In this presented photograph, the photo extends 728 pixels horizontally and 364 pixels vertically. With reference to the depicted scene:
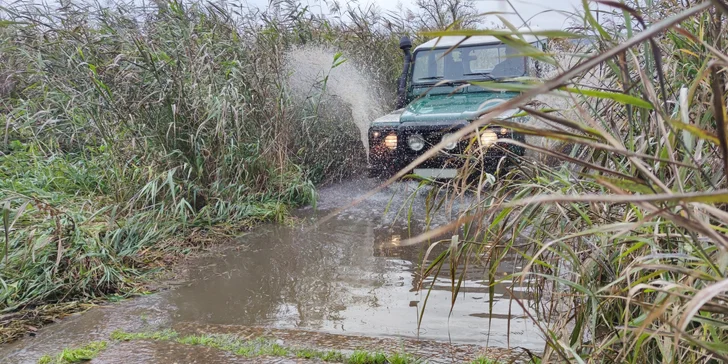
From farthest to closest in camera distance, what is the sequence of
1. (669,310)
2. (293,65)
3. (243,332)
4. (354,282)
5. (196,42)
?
(293,65) < (196,42) < (354,282) < (243,332) < (669,310)

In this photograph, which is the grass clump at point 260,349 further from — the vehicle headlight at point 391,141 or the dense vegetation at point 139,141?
the vehicle headlight at point 391,141

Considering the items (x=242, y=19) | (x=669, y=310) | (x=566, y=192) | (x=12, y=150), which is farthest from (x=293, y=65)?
(x=669, y=310)

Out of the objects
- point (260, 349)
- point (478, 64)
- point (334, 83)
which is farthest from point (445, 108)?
point (260, 349)

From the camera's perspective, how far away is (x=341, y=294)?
11.4ft

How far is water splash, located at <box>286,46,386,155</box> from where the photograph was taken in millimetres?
6602

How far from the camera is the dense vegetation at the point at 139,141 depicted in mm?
3639

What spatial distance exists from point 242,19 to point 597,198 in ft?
19.7

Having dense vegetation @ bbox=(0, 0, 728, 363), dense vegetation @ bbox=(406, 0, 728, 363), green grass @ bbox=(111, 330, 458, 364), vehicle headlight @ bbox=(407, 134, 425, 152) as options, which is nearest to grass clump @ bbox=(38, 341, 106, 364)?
green grass @ bbox=(111, 330, 458, 364)

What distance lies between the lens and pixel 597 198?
0.79 meters

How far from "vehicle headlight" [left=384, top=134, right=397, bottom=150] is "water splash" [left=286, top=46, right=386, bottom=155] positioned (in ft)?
2.46

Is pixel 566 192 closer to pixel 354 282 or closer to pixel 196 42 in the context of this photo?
pixel 354 282

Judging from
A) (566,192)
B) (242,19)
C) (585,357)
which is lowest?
(585,357)

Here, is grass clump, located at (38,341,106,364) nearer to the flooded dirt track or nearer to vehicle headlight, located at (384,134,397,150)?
the flooded dirt track

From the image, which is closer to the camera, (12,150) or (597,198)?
(597,198)
